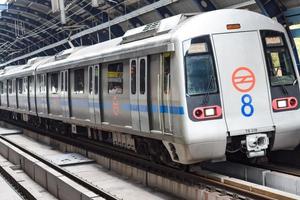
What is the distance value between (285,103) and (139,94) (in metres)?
2.90

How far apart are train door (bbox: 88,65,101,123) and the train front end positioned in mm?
4873

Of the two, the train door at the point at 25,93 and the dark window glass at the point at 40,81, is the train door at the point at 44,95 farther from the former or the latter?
the train door at the point at 25,93

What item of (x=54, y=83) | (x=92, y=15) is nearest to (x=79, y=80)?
(x=54, y=83)

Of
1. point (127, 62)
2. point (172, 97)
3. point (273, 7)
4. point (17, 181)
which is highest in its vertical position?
point (273, 7)

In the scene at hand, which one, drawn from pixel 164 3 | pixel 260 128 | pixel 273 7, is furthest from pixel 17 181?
pixel 164 3

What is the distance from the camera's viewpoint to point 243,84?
9844mm

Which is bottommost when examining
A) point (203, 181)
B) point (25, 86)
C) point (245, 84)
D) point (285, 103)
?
point (203, 181)

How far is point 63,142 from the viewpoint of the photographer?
18.2m

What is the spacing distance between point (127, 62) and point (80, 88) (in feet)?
13.7

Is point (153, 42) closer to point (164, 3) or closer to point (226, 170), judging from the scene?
point (226, 170)

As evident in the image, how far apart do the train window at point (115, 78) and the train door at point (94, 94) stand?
876mm

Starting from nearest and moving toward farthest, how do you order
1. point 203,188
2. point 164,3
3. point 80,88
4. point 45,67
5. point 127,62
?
1. point 203,188
2. point 127,62
3. point 80,88
4. point 45,67
5. point 164,3

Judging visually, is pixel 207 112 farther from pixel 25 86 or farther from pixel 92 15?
pixel 92 15

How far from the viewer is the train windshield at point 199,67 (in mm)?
9625
